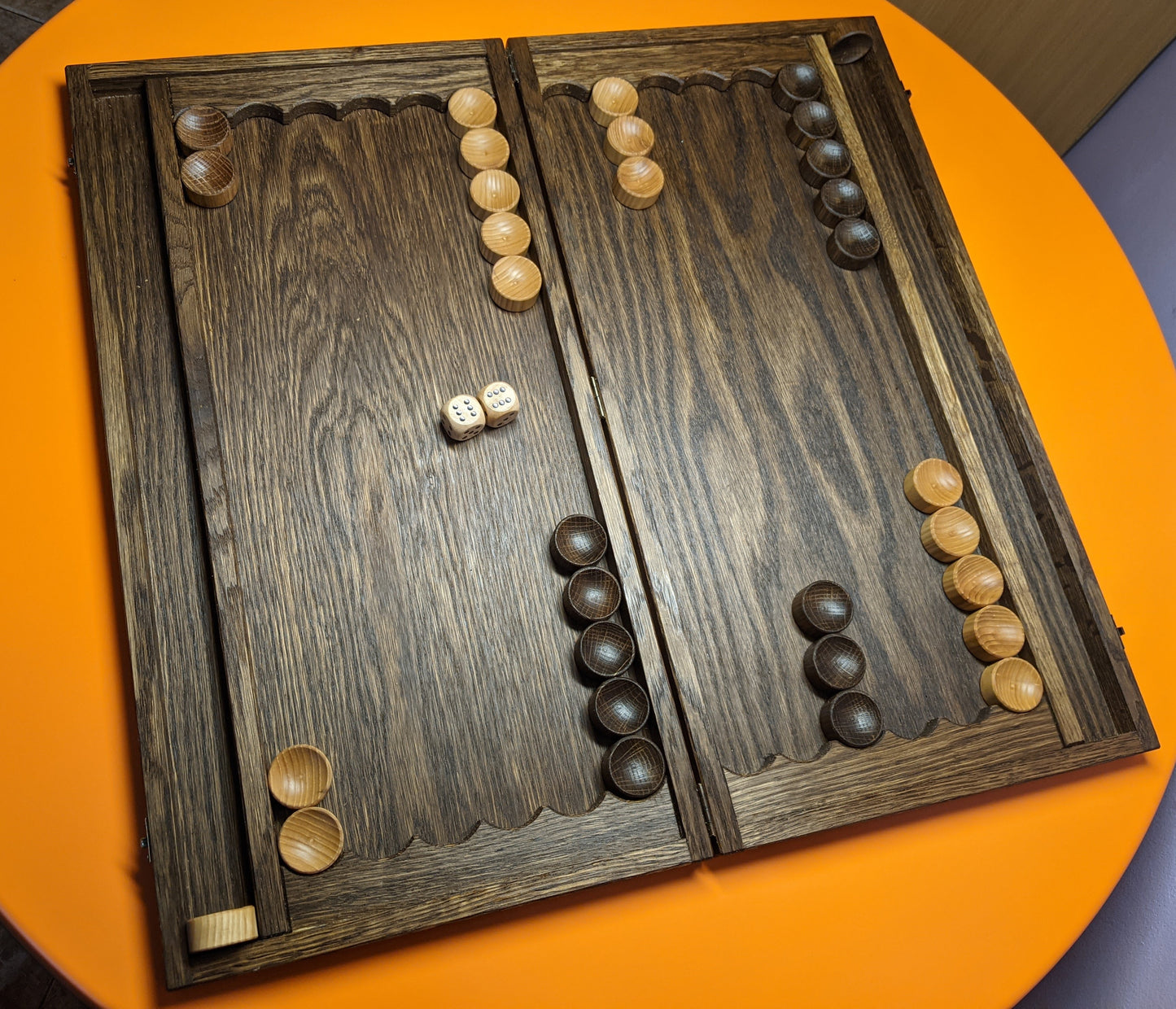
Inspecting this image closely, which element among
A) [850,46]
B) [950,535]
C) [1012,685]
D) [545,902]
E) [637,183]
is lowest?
[545,902]

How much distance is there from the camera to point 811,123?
1.73m

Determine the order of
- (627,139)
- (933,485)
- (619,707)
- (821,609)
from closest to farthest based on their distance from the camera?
(619,707) → (821,609) → (933,485) → (627,139)

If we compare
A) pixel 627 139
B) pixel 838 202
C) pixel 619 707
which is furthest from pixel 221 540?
pixel 838 202

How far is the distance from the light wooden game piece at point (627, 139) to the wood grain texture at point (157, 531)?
0.72 m

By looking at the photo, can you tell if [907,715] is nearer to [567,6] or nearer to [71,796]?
[71,796]

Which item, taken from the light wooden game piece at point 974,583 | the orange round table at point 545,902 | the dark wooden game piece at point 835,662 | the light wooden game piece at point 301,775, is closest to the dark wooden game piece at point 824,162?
the orange round table at point 545,902

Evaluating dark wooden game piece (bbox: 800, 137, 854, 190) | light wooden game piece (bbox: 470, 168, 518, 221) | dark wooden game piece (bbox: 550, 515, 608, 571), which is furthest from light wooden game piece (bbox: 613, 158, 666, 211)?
dark wooden game piece (bbox: 550, 515, 608, 571)

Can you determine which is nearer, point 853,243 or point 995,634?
point 995,634

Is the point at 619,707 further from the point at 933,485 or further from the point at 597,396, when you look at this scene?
the point at 933,485

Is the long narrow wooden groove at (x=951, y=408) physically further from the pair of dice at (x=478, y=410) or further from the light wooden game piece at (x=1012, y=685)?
the pair of dice at (x=478, y=410)

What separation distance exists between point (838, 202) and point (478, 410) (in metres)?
0.75

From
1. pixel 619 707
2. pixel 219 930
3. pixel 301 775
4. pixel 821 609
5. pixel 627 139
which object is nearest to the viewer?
pixel 219 930

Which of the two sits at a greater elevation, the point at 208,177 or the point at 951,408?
the point at 208,177

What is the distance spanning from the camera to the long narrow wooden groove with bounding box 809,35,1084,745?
1445 millimetres
